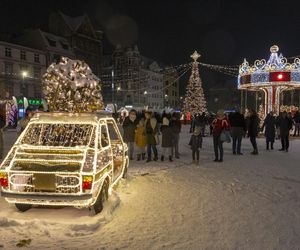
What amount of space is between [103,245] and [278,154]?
39.3 ft

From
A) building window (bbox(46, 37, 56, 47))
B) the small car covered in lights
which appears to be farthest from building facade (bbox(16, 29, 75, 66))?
the small car covered in lights

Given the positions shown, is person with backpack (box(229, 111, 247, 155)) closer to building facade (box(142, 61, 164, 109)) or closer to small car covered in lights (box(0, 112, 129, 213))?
small car covered in lights (box(0, 112, 129, 213))

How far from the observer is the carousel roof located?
2267 centimetres

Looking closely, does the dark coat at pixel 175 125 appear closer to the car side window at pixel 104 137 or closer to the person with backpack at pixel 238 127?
the person with backpack at pixel 238 127

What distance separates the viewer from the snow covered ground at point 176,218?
5238 mm

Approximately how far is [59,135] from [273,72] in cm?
1826

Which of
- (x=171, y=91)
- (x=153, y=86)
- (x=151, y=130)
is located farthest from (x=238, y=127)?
(x=171, y=91)

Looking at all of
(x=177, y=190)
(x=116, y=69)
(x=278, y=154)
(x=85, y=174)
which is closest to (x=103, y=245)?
(x=85, y=174)

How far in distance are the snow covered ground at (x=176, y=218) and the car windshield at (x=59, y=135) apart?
1491 millimetres

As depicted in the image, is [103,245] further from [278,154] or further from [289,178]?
[278,154]

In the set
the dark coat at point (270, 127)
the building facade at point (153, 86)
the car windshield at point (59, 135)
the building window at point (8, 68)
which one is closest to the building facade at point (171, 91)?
the building facade at point (153, 86)

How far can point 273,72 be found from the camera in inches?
906

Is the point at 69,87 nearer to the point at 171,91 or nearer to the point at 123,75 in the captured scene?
the point at 123,75

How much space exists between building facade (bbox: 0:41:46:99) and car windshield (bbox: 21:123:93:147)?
41043 millimetres
